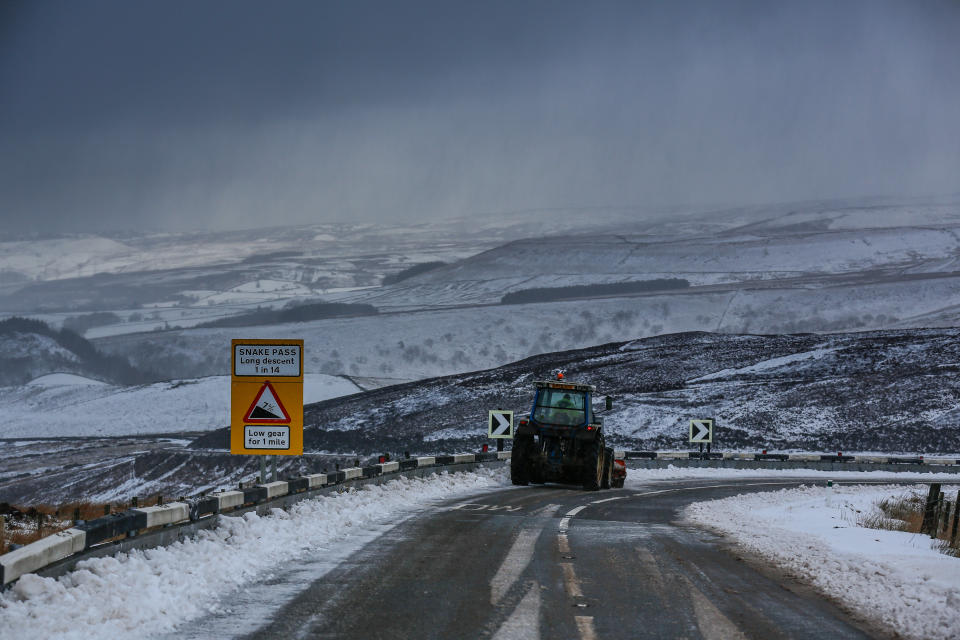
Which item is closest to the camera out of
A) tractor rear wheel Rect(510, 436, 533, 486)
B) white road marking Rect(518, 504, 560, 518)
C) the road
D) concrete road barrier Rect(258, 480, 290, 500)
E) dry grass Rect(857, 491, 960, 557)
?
the road

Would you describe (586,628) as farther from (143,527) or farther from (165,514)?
(165,514)

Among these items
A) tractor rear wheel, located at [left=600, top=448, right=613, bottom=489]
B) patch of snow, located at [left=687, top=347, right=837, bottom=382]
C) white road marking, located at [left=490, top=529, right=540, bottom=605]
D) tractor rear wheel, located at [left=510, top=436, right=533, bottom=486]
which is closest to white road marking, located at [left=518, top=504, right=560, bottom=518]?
white road marking, located at [left=490, top=529, right=540, bottom=605]

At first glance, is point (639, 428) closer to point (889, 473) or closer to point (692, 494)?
point (889, 473)

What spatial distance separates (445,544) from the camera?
48.9 ft

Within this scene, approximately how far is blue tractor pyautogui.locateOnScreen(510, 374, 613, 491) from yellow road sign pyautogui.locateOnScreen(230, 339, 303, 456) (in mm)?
11963

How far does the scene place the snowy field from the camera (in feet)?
529

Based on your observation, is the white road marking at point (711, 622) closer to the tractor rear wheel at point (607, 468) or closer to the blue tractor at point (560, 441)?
the blue tractor at point (560, 441)

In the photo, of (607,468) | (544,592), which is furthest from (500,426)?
(544,592)

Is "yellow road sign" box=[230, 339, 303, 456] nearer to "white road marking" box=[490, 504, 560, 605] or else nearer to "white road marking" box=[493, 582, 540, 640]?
"white road marking" box=[490, 504, 560, 605]

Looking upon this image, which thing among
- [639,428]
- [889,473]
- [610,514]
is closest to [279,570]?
[610,514]

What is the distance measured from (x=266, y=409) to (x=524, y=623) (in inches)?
396

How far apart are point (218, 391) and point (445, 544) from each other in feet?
541

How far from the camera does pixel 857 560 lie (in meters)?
13.5

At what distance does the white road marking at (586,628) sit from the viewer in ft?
29.1
